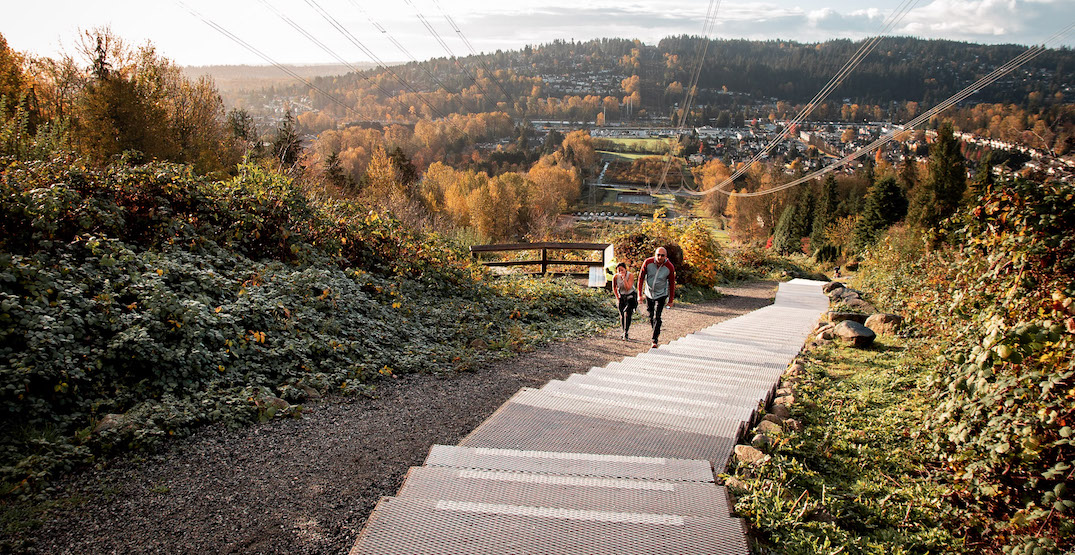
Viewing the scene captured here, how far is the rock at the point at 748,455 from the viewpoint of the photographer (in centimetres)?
323

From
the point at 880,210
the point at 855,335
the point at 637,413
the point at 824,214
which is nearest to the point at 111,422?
the point at 637,413

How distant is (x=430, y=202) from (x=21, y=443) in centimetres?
4998

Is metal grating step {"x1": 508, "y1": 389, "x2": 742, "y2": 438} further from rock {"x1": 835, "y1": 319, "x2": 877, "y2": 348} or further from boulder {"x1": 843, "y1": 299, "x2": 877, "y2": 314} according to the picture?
boulder {"x1": 843, "y1": 299, "x2": 877, "y2": 314}

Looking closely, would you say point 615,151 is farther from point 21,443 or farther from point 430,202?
point 21,443

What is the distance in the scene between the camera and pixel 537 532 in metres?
2.24

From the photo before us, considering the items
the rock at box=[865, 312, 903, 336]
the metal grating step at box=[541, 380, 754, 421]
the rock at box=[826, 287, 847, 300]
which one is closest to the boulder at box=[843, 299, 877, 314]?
the rock at box=[865, 312, 903, 336]

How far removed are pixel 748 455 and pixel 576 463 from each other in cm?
97

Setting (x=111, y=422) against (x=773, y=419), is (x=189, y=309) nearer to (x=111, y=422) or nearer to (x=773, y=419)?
(x=111, y=422)

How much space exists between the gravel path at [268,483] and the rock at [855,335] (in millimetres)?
4962

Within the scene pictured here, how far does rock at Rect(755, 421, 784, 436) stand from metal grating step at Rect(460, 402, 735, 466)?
40cm

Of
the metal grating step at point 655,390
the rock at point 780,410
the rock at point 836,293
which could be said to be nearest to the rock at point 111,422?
the metal grating step at point 655,390

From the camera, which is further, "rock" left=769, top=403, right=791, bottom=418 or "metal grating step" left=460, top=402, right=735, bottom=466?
"rock" left=769, top=403, right=791, bottom=418

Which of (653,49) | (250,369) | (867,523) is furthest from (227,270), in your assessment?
(653,49)

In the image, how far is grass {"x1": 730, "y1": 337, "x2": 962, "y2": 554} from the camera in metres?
2.61
